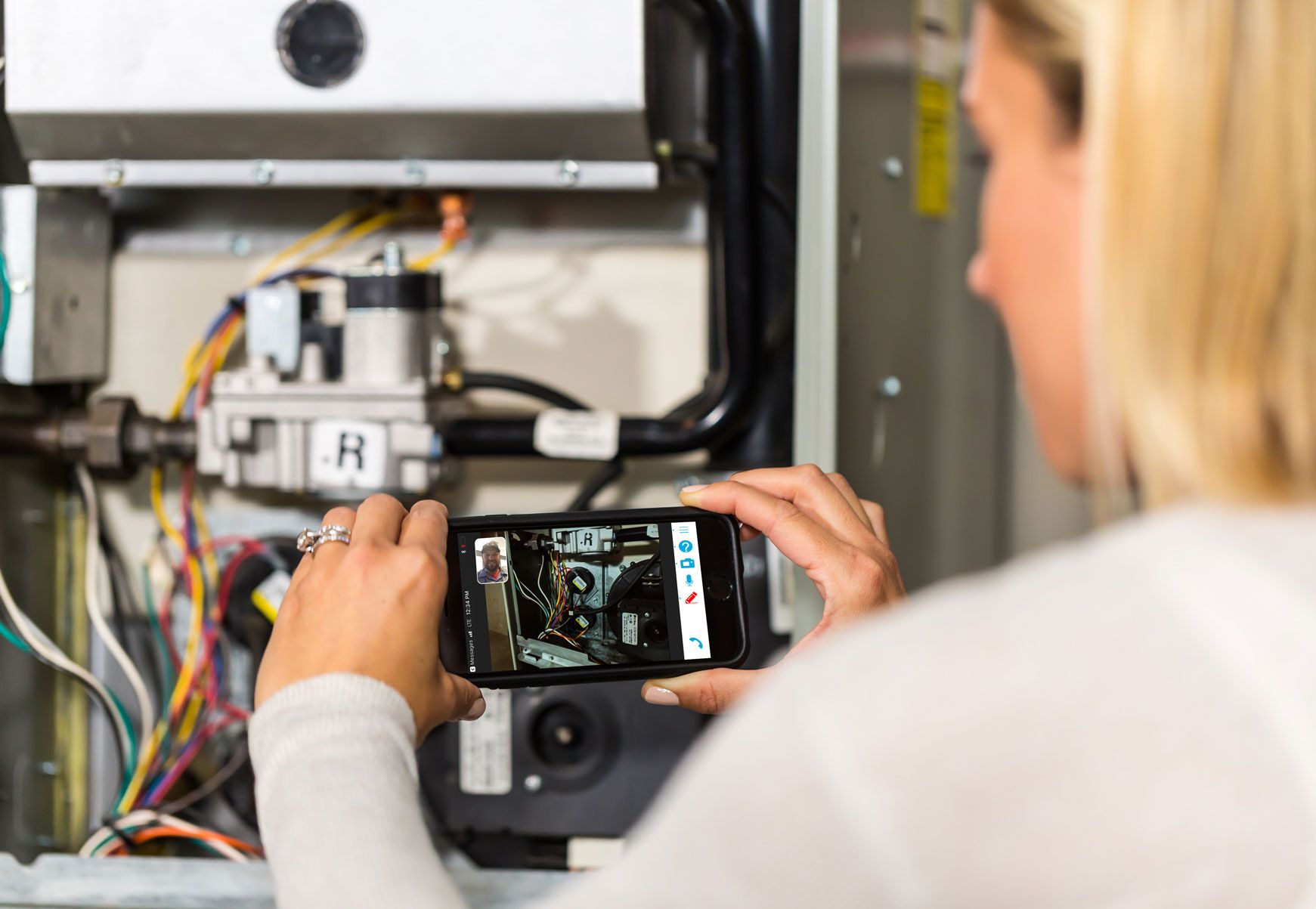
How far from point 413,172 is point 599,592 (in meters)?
0.43

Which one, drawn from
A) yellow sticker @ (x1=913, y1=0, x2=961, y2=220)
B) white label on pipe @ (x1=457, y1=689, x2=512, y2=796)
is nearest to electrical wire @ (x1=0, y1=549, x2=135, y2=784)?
white label on pipe @ (x1=457, y1=689, x2=512, y2=796)

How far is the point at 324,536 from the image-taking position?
0.65 m

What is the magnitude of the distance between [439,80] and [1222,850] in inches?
31.3

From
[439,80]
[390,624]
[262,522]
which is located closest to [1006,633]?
[390,624]

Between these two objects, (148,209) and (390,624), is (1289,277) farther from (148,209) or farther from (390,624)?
(148,209)

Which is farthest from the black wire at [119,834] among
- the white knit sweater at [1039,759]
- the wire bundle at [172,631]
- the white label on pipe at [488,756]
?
the white knit sweater at [1039,759]

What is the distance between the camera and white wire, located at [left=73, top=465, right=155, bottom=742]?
3.57 feet

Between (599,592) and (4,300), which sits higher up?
(4,300)

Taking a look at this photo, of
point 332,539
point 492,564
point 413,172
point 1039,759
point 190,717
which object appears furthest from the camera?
point 190,717

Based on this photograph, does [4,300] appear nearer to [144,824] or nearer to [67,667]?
[67,667]

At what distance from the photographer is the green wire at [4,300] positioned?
1.00 metres

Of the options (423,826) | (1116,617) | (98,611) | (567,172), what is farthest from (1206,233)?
(98,611)

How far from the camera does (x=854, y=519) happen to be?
78cm

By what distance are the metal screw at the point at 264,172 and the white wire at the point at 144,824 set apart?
561mm
